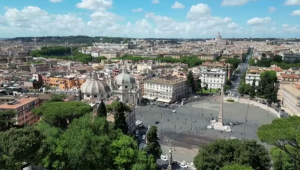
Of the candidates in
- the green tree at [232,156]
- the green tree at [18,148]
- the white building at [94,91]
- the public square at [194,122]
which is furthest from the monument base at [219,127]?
the green tree at [18,148]

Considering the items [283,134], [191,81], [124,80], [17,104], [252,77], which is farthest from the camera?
[252,77]

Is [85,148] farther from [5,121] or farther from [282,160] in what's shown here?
[282,160]

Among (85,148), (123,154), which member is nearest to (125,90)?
(123,154)

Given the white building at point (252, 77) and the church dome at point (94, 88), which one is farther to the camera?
the white building at point (252, 77)

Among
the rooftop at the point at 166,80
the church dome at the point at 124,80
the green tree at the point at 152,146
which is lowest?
the green tree at the point at 152,146

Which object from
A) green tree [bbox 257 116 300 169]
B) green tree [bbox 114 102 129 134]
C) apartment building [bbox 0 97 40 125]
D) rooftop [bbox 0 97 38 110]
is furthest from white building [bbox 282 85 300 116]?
rooftop [bbox 0 97 38 110]

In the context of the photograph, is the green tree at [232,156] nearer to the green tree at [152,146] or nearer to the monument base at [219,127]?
the green tree at [152,146]

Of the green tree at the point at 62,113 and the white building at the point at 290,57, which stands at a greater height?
the white building at the point at 290,57
